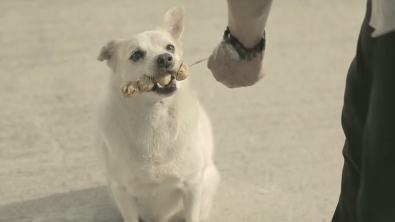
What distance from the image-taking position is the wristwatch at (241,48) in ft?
2.72

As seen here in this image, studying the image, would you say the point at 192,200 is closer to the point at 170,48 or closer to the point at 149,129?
the point at 149,129

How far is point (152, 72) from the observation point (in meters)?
1.06

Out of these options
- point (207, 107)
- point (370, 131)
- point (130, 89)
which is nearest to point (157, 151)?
point (130, 89)

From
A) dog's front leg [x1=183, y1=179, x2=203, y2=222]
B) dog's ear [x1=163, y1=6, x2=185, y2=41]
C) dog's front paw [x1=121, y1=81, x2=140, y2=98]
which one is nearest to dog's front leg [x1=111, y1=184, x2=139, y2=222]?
dog's front leg [x1=183, y1=179, x2=203, y2=222]

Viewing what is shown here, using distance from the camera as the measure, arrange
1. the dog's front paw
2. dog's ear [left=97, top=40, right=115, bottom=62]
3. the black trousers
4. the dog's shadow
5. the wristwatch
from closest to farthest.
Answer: the black trousers
the wristwatch
the dog's front paw
dog's ear [left=97, top=40, right=115, bottom=62]
the dog's shadow

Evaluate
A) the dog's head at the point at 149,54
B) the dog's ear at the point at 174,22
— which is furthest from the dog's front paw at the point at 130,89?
the dog's ear at the point at 174,22

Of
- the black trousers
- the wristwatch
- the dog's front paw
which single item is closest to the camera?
the black trousers

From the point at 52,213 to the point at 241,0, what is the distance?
0.89 metres

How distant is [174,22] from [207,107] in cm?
63

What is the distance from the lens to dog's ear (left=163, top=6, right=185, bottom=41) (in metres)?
1.16

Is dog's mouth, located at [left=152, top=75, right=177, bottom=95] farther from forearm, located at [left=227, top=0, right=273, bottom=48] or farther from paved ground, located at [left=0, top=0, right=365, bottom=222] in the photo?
paved ground, located at [left=0, top=0, right=365, bottom=222]

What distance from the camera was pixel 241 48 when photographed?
831mm

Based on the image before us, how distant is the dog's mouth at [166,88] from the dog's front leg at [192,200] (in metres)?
0.22

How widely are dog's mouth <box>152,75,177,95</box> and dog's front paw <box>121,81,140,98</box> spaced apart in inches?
1.5
